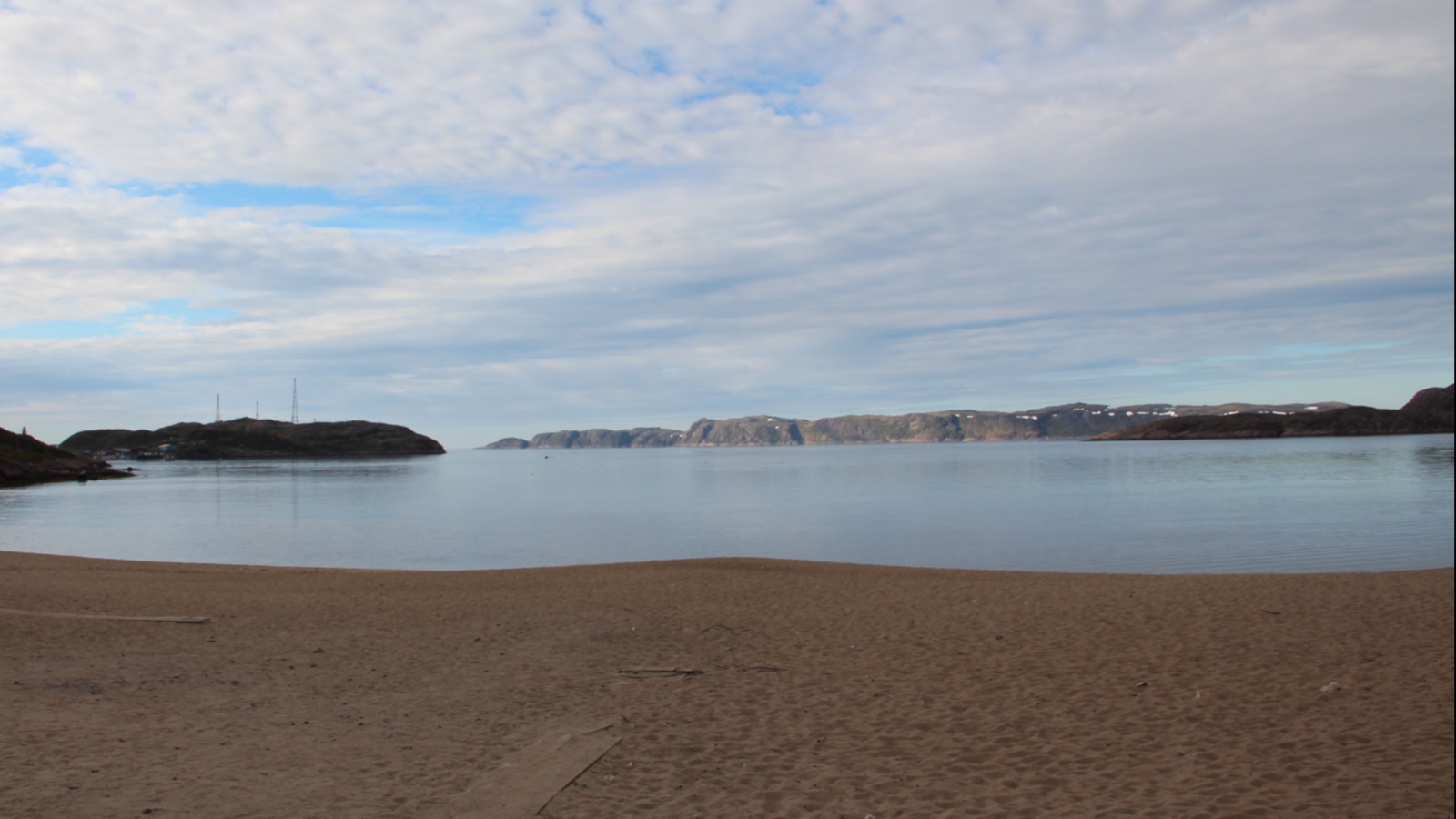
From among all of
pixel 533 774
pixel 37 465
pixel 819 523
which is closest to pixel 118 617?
pixel 533 774

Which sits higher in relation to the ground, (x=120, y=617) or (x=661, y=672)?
(x=120, y=617)

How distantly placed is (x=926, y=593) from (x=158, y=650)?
14.1 m

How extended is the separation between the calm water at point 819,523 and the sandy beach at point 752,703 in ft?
34.5

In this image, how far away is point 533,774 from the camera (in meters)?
7.28

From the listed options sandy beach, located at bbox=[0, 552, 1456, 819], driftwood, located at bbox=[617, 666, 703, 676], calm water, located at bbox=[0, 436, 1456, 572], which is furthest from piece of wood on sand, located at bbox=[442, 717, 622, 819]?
calm water, located at bbox=[0, 436, 1456, 572]

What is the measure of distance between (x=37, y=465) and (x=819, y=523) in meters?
87.5

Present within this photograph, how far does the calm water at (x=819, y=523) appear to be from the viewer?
90.0ft

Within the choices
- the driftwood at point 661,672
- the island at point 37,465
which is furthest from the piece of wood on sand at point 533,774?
the island at point 37,465

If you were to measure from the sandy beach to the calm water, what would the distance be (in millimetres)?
10522

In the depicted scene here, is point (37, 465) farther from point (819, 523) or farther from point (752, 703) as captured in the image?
point (752, 703)

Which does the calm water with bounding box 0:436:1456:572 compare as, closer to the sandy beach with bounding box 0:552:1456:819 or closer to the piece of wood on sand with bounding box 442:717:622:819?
the sandy beach with bounding box 0:552:1456:819

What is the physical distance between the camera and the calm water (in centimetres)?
2744

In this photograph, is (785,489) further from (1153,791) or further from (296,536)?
(1153,791)

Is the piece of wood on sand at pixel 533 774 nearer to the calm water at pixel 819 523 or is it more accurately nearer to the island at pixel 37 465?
the calm water at pixel 819 523
